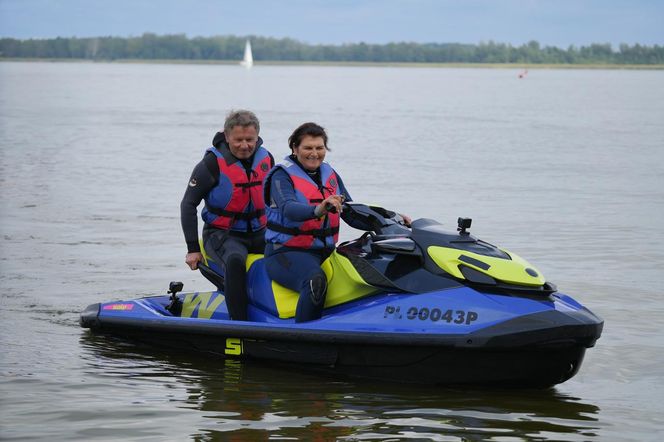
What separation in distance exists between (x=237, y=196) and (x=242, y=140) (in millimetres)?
377

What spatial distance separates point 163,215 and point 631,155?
13443mm

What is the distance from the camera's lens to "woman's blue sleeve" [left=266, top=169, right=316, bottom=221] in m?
A: 6.81

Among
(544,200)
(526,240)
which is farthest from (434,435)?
(544,200)

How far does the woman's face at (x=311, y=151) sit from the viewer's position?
22.9 feet

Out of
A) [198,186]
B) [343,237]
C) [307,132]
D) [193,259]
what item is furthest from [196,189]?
[343,237]

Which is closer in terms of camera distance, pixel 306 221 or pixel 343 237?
pixel 306 221

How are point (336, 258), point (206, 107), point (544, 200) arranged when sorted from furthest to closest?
point (206, 107)
point (544, 200)
point (336, 258)

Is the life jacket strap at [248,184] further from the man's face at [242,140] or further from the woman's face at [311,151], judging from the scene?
the woman's face at [311,151]

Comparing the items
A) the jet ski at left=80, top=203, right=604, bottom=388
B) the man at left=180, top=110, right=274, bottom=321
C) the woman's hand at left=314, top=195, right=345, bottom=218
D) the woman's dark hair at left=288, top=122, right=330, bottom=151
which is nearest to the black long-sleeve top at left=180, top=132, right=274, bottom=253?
the man at left=180, top=110, right=274, bottom=321

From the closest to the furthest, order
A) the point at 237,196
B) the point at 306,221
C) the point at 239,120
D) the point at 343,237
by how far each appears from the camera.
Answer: the point at 306,221 < the point at 239,120 < the point at 237,196 < the point at 343,237

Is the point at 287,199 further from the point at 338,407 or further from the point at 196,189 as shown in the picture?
the point at 338,407

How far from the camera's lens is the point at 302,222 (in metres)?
7.00

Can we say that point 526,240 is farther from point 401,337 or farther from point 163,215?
point 401,337

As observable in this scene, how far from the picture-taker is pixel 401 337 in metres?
6.53
